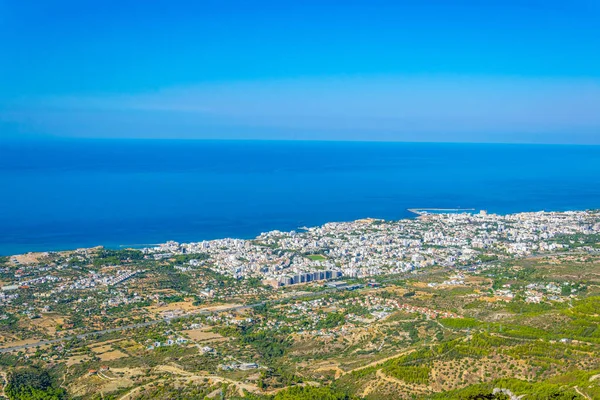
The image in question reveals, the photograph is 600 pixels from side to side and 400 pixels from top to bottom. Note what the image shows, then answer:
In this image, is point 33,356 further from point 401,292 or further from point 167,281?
point 401,292

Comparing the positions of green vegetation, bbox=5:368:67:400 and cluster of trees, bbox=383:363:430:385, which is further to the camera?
green vegetation, bbox=5:368:67:400

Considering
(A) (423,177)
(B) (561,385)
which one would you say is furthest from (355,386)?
(A) (423,177)

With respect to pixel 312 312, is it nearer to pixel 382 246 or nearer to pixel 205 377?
pixel 205 377

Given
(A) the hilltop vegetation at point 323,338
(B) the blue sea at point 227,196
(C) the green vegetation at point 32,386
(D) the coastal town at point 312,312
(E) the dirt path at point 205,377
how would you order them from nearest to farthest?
1. (A) the hilltop vegetation at point 323,338
2. (E) the dirt path at point 205,377
3. (C) the green vegetation at point 32,386
4. (D) the coastal town at point 312,312
5. (B) the blue sea at point 227,196

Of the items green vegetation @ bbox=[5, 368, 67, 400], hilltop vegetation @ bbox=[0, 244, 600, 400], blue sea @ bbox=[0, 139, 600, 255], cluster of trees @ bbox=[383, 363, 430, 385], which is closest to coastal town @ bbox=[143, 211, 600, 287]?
A: hilltop vegetation @ bbox=[0, 244, 600, 400]

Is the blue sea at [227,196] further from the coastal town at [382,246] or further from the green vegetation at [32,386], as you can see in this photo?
the green vegetation at [32,386]

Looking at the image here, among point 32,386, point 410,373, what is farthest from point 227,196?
→ point 410,373

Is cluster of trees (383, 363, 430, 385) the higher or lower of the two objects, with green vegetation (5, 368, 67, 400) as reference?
higher

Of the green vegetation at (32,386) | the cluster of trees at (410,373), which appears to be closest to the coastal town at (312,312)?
the cluster of trees at (410,373)

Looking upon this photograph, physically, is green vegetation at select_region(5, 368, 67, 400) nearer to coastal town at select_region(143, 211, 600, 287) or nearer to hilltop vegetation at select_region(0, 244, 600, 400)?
hilltop vegetation at select_region(0, 244, 600, 400)
